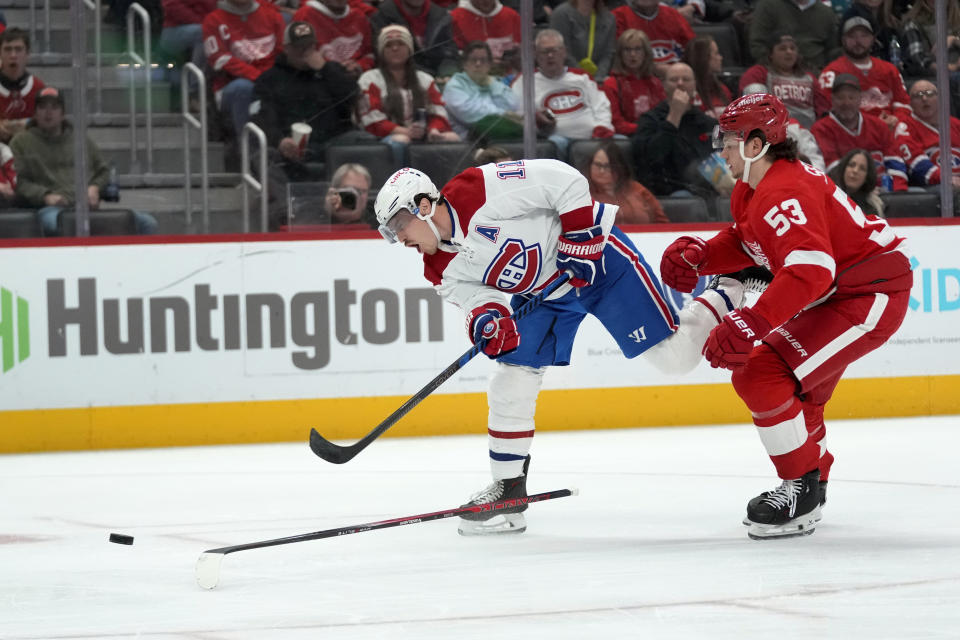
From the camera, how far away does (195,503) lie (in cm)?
405

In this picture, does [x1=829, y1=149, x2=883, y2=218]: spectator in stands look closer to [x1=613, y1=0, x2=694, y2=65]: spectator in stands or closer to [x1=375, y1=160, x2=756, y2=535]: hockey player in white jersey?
[x1=613, y1=0, x2=694, y2=65]: spectator in stands

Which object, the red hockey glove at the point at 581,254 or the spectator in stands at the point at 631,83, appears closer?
the red hockey glove at the point at 581,254

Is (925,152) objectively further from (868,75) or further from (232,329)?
(232,329)

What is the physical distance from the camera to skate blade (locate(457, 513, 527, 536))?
3.32m

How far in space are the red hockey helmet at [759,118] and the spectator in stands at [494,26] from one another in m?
2.93

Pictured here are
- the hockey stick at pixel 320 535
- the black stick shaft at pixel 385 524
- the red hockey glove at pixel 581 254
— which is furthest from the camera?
the red hockey glove at pixel 581 254

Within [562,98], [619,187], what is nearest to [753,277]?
[619,187]

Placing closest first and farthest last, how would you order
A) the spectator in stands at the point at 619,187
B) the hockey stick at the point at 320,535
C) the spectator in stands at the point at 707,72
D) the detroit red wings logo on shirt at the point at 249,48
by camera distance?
the hockey stick at the point at 320,535 → the detroit red wings logo on shirt at the point at 249,48 → the spectator in stands at the point at 619,187 → the spectator in stands at the point at 707,72

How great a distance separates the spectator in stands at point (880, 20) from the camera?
6336mm

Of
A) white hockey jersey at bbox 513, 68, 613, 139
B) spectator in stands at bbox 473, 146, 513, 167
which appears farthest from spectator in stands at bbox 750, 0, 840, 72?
spectator in stands at bbox 473, 146, 513, 167

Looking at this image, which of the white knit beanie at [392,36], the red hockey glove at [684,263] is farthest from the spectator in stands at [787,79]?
the red hockey glove at [684,263]

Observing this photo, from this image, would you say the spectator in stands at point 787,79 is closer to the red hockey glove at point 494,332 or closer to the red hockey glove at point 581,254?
the red hockey glove at point 581,254

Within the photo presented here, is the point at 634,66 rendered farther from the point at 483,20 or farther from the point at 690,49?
the point at 483,20

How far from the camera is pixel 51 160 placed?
5566 millimetres
